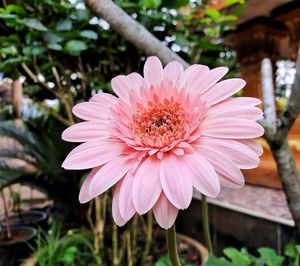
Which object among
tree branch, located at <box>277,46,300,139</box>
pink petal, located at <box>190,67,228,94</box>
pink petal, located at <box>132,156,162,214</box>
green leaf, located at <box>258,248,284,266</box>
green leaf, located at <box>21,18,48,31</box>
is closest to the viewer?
pink petal, located at <box>132,156,162,214</box>

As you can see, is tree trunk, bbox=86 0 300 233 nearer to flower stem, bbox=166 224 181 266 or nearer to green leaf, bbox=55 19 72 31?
green leaf, bbox=55 19 72 31

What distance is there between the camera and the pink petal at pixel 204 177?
1.13 ft

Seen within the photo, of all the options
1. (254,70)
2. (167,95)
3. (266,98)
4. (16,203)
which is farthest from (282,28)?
(167,95)

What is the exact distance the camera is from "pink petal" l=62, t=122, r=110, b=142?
42 centimetres

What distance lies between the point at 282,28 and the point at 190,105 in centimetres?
364

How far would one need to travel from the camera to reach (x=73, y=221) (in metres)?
2.30

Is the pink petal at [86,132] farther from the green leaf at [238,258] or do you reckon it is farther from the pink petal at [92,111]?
the green leaf at [238,258]

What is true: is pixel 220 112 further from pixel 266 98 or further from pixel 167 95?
pixel 266 98

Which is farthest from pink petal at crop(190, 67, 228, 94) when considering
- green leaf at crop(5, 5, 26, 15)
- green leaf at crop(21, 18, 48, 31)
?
green leaf at crop(5, 5, 26, 15)

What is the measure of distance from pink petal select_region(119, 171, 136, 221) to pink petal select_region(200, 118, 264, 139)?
116 millimetres

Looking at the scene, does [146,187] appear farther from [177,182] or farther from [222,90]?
[222,90]

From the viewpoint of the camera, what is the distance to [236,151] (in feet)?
1.21

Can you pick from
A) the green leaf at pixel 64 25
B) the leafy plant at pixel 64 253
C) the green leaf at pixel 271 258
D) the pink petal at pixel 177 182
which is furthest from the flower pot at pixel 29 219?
the pink petal at pixel 177 182

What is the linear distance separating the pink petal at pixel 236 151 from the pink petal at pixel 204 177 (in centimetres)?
3
